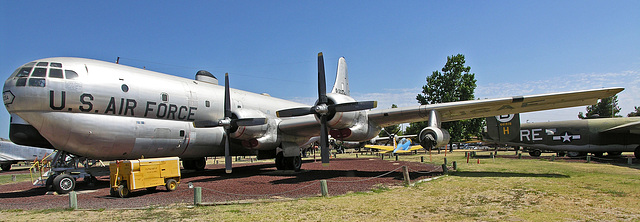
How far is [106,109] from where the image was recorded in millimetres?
12242

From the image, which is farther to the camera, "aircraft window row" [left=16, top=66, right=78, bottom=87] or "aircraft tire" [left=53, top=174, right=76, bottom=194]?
"aircraft tire" [left=53, top=174, right=76, bottom=194]

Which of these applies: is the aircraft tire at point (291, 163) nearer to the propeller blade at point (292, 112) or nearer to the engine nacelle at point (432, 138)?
the propeller blade at point (292, 112)

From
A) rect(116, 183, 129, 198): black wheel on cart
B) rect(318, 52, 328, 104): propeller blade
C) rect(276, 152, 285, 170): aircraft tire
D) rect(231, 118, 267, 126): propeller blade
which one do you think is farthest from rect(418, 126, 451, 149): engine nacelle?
rect(116, 183, 129, 198): black wheel on cart

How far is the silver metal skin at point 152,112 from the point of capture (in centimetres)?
1129

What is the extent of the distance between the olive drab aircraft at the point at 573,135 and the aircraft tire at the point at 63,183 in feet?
88.2

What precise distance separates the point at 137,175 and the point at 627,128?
2674cm

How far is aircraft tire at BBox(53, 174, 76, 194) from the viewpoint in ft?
38.1

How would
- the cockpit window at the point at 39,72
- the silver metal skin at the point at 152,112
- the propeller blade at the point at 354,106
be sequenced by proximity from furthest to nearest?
the propeller blade at the point at 354,106
the silver metal skin at the point at 152,112
the cockpit window at the point at 39,72

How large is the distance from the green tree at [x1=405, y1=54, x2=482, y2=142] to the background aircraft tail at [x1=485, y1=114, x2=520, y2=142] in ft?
60.9

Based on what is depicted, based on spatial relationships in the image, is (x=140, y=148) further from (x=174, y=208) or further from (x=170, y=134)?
(x=174, y=208)

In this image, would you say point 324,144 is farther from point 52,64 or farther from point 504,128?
point 504,128

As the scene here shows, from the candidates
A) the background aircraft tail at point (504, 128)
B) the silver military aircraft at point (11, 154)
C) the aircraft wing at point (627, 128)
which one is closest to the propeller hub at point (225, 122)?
the background aircraft tail at point (504, 128)

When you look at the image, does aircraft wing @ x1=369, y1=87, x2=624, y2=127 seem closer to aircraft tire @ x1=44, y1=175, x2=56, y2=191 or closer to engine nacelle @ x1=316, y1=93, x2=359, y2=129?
engine nacelle @ x1=316, y1=93, x2=359, y2=129

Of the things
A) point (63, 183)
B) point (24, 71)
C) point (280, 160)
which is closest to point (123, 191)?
point (63, 183)
